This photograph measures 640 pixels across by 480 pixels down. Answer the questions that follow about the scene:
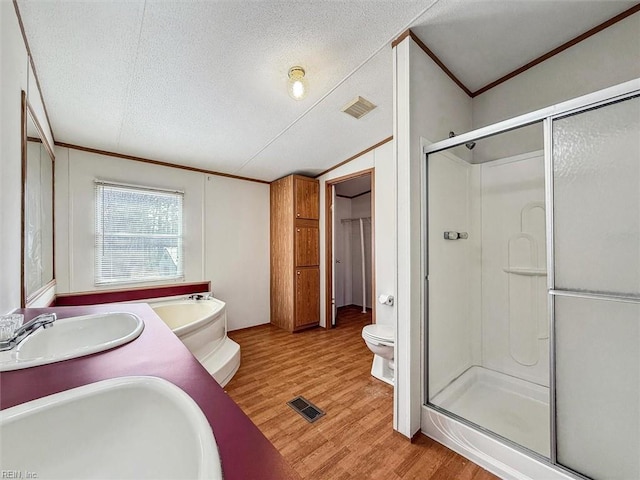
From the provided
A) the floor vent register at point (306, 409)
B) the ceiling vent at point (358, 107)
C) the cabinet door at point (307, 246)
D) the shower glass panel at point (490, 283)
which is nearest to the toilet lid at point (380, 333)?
the shower glass panel at point (490, 283)

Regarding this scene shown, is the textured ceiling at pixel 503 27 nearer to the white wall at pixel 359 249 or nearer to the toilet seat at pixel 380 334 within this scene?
the toilet seat at pixel 380 334

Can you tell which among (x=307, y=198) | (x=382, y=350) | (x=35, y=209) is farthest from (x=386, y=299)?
(x=35, y=209)

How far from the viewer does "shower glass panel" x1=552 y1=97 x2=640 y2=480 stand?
123 cm

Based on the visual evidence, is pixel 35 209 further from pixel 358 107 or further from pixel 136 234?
pixel 358 107

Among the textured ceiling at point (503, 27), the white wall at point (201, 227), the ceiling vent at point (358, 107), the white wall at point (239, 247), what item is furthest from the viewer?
the white wall at point (239, 247)

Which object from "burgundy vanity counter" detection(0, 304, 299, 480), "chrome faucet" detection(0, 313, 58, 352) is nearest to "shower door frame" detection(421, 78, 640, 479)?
"burgundy vanity counter" detection(0, 304, 299, 480)

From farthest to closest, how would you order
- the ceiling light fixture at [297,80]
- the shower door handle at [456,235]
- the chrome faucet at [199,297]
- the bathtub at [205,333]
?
the chrome faucet at [199,297] → the bathtub at [205,333] → the shower door handle at [456,235] → the ceiling light fixture at [297,80]

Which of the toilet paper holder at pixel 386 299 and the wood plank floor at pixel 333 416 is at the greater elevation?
the toilet paper holder at pixel 386 299

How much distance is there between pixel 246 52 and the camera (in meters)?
1.58

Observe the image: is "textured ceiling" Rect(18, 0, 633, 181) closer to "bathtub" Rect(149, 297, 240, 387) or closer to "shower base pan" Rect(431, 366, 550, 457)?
"bathtub" Rect(149, 297, 240, 387)

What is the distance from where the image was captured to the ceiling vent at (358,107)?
2134 millimetres

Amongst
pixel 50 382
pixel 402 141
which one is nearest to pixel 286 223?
pixel 402 141

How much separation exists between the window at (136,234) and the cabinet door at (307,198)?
5.02 feet

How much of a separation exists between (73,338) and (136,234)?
7.33ft
